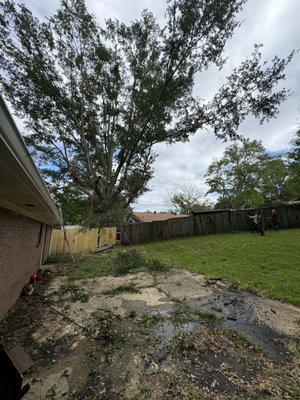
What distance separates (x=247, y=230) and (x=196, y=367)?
15580 mm

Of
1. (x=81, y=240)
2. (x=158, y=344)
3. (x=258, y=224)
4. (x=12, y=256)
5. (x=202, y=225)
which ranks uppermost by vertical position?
(x=202, y=225)

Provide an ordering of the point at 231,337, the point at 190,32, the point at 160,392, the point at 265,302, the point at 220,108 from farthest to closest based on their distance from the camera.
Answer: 1. the point at 220,108
2. the point at 190,32
3. the point at 265,302
4. the point at 231,337
5. the point at 160,392

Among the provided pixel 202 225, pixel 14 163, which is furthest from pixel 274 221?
pixel 14 163

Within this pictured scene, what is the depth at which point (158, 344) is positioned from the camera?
152 inches

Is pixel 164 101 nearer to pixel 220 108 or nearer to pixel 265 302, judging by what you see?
pixel 220 108

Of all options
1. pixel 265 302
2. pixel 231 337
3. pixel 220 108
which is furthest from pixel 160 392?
pixel 220 108

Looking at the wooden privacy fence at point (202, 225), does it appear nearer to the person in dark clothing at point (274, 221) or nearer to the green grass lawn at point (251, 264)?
the person in dark clothing at point (274, 221)

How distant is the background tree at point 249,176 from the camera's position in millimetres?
31828

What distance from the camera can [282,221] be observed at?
1692 centimetres

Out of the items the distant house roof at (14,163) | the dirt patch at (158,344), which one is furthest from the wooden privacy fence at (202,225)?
the distant house roof at (14,163)

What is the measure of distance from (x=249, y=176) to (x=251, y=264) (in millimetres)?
26065

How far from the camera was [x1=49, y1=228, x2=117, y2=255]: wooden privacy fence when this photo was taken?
1617 cm

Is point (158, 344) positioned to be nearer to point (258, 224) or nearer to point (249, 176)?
point (258, 224)

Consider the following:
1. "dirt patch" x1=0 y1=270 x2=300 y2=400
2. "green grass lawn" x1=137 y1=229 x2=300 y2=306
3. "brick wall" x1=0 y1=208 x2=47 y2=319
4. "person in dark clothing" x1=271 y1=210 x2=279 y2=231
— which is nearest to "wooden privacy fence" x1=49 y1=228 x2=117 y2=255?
"green grass lawn" x1=137 y1=229 x2=300 y2=306
